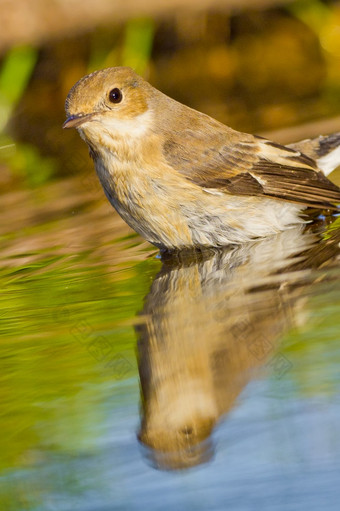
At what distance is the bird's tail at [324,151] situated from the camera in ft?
24.8

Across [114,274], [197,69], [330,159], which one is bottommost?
[197,69]

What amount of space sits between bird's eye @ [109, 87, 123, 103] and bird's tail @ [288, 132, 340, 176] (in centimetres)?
171

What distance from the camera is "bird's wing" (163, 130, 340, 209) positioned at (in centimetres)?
660

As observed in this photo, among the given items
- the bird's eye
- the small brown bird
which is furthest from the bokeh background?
the bird's eye

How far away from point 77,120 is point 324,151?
2.20 metres

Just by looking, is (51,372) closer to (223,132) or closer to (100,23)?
(223,132)

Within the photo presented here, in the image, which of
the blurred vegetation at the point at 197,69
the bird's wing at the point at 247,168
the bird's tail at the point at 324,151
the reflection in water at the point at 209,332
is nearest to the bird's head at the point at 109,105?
the bird's wing at the point at 247,168

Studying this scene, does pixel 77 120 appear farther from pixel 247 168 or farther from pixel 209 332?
pixel 209 332

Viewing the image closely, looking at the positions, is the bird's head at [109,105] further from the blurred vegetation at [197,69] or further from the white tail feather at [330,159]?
the blurred vegetation at [197,69]

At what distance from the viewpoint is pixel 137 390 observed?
382 centimetres

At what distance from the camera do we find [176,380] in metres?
3.78

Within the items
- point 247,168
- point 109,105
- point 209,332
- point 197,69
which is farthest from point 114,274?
point 197,69

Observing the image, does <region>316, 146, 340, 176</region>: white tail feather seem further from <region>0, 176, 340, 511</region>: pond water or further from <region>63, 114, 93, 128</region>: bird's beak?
<region>63, 114, 93, 128</region>: bird's beak

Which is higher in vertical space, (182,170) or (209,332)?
(209,332)
